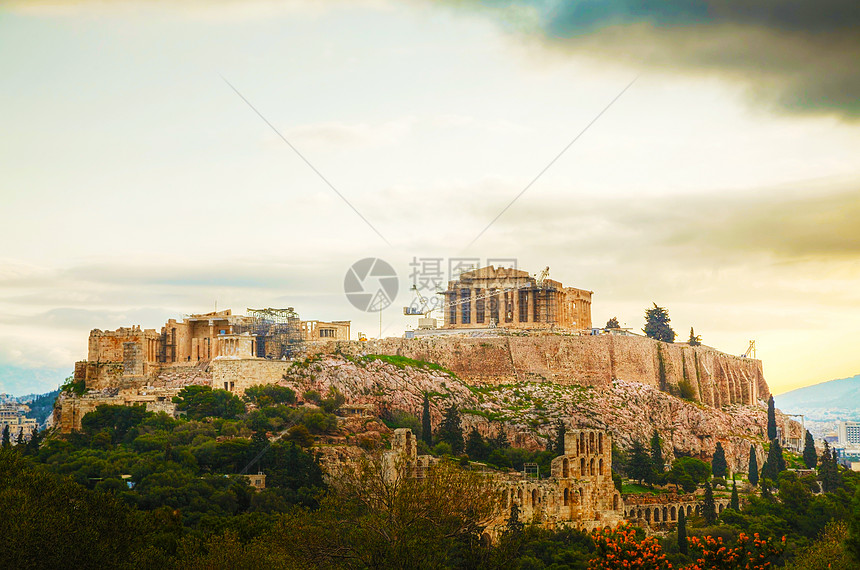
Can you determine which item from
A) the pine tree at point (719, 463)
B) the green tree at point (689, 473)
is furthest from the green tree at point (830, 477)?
the pine tree at point (719, 463)

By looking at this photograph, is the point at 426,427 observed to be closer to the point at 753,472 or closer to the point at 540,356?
the point at 540,356

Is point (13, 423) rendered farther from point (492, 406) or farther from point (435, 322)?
point (492, 406)

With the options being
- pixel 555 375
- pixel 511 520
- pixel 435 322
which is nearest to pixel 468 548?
pixel 511 520

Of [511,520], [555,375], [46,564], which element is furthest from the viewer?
[555,375]

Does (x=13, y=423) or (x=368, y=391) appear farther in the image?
(x=13, y=423)

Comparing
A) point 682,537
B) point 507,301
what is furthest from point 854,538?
point 507,301

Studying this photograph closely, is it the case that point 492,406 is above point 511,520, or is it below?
above
